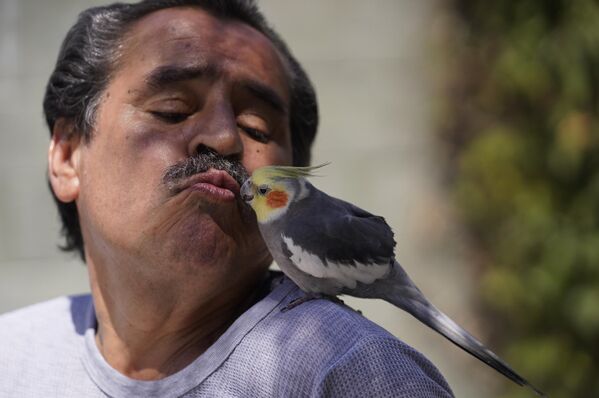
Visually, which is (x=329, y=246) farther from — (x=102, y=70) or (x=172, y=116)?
(x=102, y=70)

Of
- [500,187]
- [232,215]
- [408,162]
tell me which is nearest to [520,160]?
[500,187]

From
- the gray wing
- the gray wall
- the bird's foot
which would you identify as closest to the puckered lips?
the gray wing

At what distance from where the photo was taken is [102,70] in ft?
5.32

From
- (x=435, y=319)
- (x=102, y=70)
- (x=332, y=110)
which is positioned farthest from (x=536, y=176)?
(x=102, y=70)

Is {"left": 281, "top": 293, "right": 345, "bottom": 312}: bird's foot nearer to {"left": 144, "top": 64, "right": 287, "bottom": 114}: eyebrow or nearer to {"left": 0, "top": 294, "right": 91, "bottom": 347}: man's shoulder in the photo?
{"left": 144, "top": 64, "right": 287, "bottom": 114}: eyebrow

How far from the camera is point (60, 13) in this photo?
3482mm

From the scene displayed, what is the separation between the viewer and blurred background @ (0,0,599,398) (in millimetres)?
3092

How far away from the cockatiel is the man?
5cm

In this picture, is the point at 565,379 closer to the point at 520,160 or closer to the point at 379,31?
the point at 520,160

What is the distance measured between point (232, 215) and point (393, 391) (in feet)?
1.61

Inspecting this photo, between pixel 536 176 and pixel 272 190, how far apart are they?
83.0 inches

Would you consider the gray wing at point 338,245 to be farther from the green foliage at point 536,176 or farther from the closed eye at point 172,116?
the green foliage at point 536,176

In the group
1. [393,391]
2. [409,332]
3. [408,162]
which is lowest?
[409,332]

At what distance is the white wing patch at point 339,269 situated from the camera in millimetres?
1309
